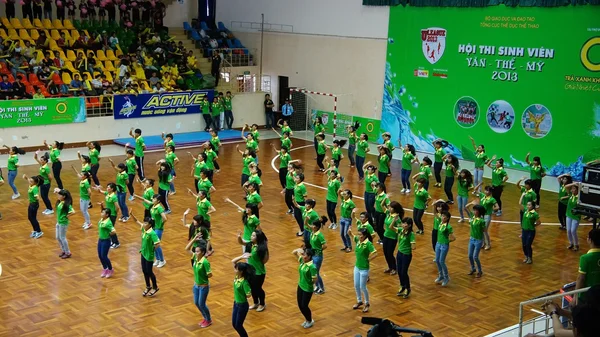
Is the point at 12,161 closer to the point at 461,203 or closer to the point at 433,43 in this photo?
the point at 461,203

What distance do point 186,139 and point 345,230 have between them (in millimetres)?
13600

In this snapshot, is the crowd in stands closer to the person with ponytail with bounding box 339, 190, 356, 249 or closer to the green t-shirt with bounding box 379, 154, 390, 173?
the green t-shirt with bounding box 379, 154, 390, 173

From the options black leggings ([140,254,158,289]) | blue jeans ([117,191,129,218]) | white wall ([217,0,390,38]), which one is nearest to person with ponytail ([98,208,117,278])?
black leggings ([140,254,158,289])

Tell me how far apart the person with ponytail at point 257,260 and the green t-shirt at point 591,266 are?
203 inches

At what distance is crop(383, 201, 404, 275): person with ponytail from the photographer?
1322 cm

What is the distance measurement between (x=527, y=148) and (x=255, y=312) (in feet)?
47.9

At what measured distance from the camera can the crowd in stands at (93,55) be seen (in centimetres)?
2636

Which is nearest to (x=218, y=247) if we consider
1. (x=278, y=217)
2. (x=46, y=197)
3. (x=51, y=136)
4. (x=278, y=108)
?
(x=278, y=217)

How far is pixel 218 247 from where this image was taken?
51.4 ft

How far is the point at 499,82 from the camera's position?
80.4ft

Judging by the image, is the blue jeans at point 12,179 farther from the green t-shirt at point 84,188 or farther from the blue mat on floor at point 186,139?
the blue mat on floor at point 186,139

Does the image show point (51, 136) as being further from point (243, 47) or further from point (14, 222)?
point (243, 47)

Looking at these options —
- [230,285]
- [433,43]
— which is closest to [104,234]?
[230,285]

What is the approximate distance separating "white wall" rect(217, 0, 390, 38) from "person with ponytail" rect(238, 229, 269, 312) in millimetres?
17312
